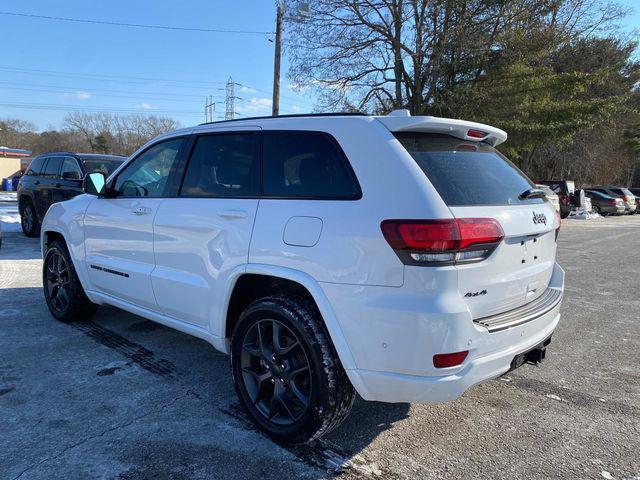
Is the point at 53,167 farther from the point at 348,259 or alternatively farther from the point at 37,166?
the point at 348,259

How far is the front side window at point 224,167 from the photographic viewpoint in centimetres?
318

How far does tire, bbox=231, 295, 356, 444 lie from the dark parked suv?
7514 mm

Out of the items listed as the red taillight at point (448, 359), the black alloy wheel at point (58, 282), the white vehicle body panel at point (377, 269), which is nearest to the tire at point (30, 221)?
the black alloy wheel at point (58, 282)

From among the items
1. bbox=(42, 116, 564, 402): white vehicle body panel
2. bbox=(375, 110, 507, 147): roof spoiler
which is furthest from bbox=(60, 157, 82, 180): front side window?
bbox=(375, 110, 507, 147): roof spoiler

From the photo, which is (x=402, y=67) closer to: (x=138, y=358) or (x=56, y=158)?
(x=56, y=158)

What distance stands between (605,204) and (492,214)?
30.8 meters

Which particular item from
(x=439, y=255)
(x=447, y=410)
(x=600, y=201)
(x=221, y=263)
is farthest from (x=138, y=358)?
(x=600, y=201)

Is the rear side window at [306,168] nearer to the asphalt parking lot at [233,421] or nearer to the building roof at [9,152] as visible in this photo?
the asphalt parking lot at [233,421]

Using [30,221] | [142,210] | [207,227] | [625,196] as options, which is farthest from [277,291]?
[625,196]

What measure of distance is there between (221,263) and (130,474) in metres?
1.28

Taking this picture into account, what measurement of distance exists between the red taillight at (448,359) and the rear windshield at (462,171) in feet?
2.43

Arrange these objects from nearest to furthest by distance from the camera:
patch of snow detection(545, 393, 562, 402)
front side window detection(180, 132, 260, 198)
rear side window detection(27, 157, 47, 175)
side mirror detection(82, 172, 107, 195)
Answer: front side window detection(180, 132, 260, 198) → patch of snow detection(545, 393, 562, 402) → side mirror detection(82, 172, 107, 195) → rear side window detection(27, 157, 47, 175)

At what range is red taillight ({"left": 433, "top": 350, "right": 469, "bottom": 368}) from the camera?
7.65ft

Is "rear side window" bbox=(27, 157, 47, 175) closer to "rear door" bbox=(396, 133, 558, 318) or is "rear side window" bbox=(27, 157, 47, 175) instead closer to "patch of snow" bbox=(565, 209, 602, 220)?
"rear door" bbox=(396, 133, 558, 318)
